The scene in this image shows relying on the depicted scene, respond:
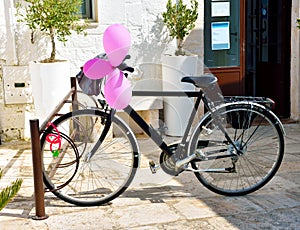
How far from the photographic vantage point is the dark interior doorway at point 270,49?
7344mm

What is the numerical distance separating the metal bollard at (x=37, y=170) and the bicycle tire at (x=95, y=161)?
21 cm

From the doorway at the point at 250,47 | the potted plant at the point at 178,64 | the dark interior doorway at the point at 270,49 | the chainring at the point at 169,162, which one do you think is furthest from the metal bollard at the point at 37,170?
the dark interior doorway at the point at 270,49

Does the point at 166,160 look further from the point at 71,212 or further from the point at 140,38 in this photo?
the point at 140,38

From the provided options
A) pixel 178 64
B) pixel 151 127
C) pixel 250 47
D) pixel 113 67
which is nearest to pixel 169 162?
pixel 151 127

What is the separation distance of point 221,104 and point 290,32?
11.6ft

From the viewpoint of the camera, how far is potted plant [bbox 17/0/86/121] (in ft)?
18.3

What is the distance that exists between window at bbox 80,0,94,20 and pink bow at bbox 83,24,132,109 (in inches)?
105

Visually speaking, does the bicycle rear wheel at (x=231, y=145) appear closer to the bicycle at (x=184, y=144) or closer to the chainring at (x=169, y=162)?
the bicycle at (x=184, y=144)

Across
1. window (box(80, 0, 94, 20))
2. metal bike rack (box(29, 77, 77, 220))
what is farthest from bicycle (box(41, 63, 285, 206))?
window (box(80, 0, 94, 20))

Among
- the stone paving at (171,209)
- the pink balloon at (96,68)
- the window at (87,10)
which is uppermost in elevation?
the window at (87,10)

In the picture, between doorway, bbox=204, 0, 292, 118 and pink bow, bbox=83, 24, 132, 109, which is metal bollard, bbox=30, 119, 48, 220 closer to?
pink bow, bbox=83, 24, 132, 109

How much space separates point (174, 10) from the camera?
6.33m

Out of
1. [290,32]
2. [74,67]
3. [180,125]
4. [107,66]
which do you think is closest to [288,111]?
[290,32]

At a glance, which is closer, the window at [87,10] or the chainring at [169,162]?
the chainring at [169,162]
